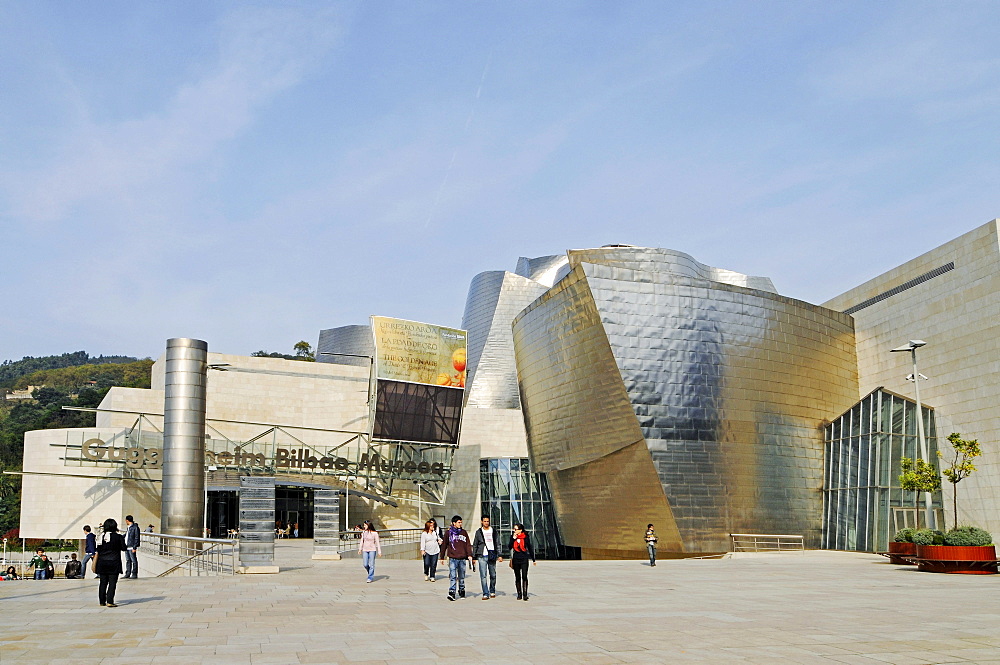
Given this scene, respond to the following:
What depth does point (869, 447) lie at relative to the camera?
36062 mm

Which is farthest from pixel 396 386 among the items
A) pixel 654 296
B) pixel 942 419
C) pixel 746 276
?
pixel 746 276

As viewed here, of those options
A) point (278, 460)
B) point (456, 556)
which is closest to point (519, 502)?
point (278, 460)

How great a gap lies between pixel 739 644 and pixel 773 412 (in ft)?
89.3

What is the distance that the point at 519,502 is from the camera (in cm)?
5081

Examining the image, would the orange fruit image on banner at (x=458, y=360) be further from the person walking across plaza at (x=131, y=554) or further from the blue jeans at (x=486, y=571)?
the blue jeans at (x=486, y=571)

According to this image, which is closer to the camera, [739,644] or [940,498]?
[739,644]

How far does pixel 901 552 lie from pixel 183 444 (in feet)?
79.1

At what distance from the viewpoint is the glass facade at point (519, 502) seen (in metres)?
49.8

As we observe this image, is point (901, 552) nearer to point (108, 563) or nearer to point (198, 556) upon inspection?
point (198, 556)

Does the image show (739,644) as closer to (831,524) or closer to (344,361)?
(831,524)

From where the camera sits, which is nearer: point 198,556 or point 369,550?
point 369,550

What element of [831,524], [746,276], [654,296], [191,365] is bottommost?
[831,524]

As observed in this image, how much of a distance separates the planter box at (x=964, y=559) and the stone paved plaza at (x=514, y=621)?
1.21m

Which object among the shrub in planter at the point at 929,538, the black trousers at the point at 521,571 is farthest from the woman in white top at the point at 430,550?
the shrub in planter at the point at 929,538
